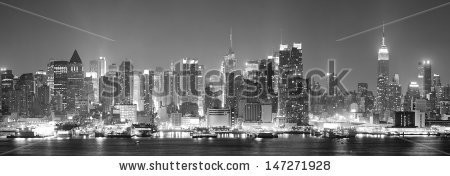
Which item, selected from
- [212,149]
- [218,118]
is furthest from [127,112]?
[212,149]

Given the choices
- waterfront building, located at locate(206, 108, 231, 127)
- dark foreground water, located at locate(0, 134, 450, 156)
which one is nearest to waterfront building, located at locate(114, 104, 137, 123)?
waterfront building, located at locate(206, 108, 231, 127)

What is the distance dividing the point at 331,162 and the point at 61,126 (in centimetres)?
5876

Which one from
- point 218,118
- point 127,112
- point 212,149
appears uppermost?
point 127,112

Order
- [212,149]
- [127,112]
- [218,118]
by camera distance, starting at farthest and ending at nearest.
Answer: [127,112] → [218,118] → [212,149]

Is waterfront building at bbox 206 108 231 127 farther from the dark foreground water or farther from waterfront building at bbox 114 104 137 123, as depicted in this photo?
the dark foreground water

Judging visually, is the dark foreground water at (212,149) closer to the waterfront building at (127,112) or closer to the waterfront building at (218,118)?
the waterfront building at (218,118)

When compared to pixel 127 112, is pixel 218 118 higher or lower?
lower

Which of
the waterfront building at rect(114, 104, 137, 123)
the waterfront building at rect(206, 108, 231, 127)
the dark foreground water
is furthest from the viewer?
the waterfront building at rect(114, 104, 137, 123)

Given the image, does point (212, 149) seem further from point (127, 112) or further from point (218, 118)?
point (127, 112)

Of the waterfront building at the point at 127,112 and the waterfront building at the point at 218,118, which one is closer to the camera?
the waterfront building at the point at 218,118

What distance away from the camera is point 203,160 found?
5426mm

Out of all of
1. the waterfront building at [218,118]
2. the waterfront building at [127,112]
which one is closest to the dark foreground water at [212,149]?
the waterfront building at [218,118]

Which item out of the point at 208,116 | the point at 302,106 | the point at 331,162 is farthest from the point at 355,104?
the point at 331,162

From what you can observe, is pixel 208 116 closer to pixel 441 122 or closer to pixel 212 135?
pixel 212 135
